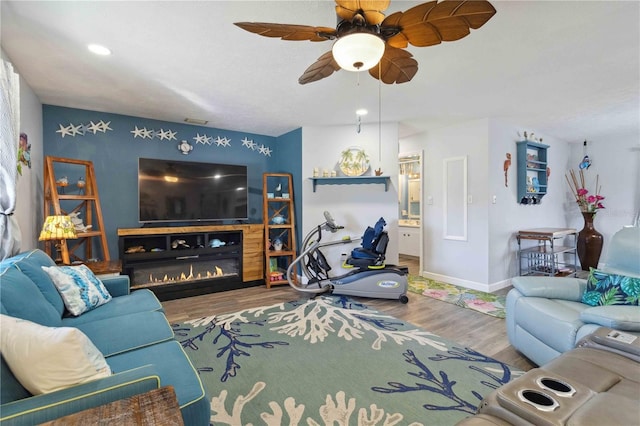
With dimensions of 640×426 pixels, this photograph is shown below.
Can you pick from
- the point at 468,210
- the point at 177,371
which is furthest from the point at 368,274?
the point at 177,371

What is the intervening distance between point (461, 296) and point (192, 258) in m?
3.69

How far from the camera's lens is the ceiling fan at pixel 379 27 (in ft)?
4.82

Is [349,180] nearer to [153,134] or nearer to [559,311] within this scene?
[153,134]

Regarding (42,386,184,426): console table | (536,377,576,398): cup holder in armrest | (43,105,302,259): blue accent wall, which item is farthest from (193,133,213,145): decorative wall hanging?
(536,377,576,398): cup holder in armrest

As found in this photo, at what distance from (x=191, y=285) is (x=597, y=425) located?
13.8 feet

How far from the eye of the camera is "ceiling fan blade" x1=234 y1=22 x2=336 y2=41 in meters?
1.60

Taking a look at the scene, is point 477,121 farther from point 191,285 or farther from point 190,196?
point 191,285

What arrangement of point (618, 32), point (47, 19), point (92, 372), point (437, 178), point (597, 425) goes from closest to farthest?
point (597, 425), point (92, 372), point (47, 19), point (618, 32), point (437, 178)

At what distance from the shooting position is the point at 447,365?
2.28 meters

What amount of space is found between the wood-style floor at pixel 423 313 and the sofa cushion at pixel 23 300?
163cm

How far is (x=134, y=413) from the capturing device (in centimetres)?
96

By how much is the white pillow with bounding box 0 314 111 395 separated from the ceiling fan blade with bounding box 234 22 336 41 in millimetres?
1597

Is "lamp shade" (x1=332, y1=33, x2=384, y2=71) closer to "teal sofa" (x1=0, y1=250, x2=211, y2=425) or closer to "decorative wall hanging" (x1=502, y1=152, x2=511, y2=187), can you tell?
"teal sofa" (x1=0, y1=250, x2=211, y2=425)

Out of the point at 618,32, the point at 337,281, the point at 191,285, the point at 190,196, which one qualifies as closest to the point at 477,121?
the point at 618,32
